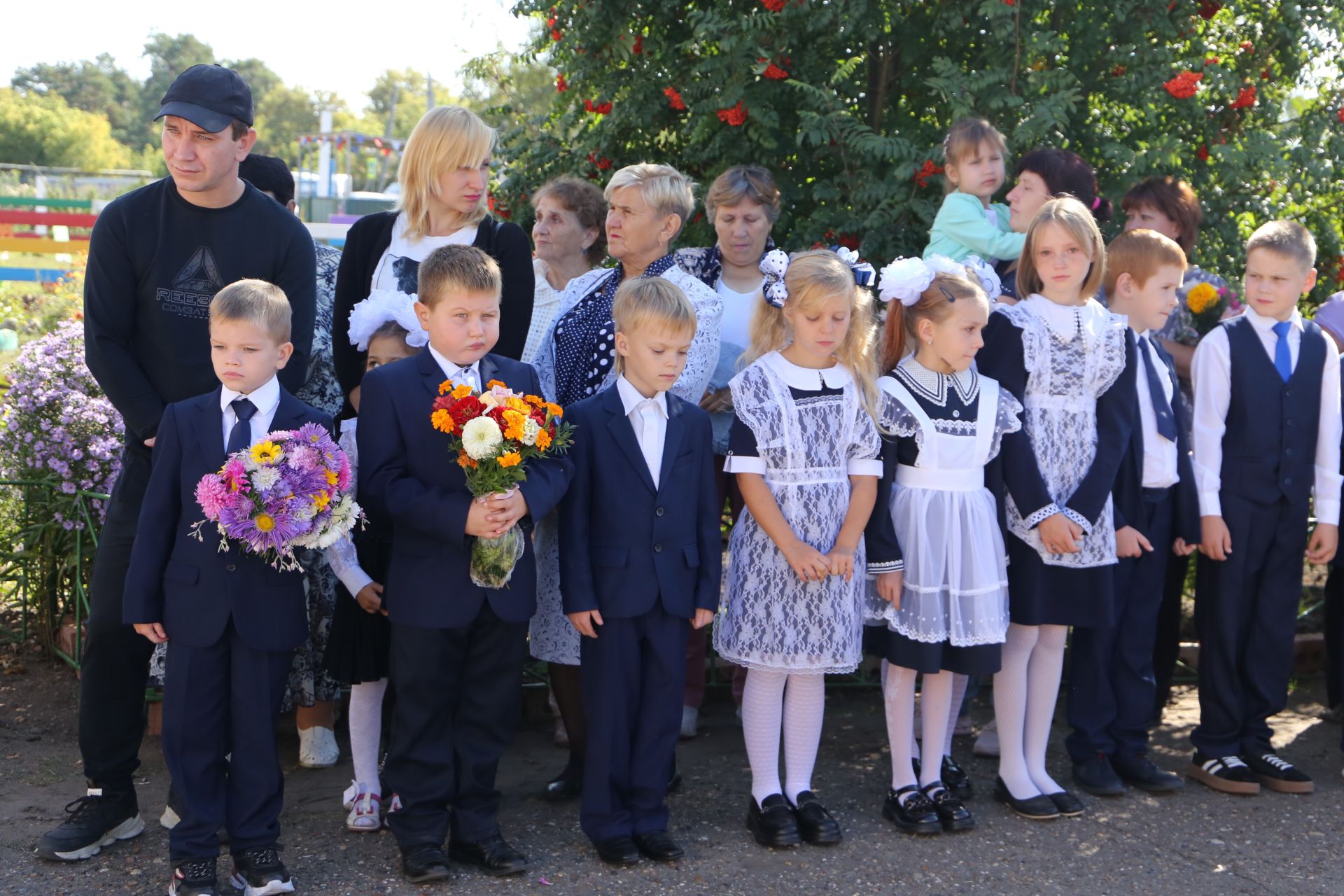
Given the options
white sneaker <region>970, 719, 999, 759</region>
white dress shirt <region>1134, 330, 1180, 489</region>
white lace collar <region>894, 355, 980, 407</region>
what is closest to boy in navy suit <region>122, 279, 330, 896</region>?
white lace collar <region>894, 355, 980, 407</region>

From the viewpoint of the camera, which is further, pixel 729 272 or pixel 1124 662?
pixel 729 272

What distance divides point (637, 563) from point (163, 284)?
160cm

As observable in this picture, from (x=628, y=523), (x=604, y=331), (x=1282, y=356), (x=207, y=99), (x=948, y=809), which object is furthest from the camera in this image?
(x=1282, y=356)

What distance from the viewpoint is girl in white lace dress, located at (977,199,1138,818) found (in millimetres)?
4312

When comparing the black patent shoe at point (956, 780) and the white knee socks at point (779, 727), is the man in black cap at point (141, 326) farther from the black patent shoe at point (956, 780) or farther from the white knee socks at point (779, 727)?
the black patent shoe at point (956, 780)

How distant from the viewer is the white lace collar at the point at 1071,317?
4.33 m

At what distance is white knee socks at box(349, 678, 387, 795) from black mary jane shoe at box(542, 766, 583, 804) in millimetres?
586

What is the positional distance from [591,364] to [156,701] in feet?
7.15

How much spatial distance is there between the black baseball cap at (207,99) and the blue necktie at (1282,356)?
3610 millimetres

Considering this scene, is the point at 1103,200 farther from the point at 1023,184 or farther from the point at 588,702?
the point at 588,702

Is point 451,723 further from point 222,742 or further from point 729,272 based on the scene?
point 729,272

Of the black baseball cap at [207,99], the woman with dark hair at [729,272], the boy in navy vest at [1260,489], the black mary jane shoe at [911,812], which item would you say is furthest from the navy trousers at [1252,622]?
the black baseball cap at [207,99]

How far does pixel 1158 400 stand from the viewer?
4547mm

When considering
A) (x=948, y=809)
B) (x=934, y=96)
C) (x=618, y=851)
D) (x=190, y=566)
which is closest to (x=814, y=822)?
(x=948, y=809)
